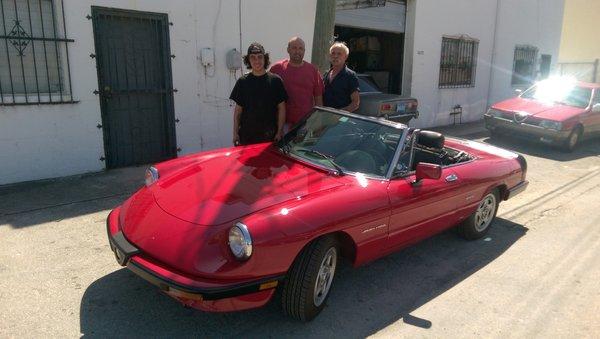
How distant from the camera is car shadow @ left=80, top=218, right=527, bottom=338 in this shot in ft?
9.59

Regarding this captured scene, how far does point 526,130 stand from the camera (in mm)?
9461

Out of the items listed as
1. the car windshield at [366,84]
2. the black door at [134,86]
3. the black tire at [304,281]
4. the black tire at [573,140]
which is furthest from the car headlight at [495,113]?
the black tire at [304,281]

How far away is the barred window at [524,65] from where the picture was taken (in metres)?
14.8

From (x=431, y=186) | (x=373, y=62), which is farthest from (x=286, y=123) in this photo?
(x=373, y=62)

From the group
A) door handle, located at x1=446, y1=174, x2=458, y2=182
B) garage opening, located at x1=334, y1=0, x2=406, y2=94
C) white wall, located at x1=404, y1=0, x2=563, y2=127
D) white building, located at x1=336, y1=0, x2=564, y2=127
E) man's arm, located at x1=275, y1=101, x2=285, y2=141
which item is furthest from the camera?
white wall, located at x1=404, y1=0, x2=563, y2=127

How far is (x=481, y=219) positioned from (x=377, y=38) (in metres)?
8.32

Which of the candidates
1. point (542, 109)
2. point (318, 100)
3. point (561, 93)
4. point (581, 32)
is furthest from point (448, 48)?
point (581, 32)

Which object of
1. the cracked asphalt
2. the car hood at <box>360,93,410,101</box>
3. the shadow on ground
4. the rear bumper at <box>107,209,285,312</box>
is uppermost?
the car hood at <box>360,93,410,101</box>

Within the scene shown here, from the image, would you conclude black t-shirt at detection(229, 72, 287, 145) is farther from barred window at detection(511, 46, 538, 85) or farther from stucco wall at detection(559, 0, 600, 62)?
stucco wall at detection(559, 0, 600, 62)

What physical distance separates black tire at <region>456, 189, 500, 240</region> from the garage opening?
17.8 ft

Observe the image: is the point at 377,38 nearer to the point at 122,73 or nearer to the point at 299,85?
the point at 122,73

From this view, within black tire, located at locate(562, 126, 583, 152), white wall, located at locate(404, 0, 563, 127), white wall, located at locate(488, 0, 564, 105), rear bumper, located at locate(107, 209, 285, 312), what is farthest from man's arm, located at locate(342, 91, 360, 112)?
white wall, located at locate(488, 0, 564, 105)

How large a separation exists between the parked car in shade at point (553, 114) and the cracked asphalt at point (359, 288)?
4263 millimetres

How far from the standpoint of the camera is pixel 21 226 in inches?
174
